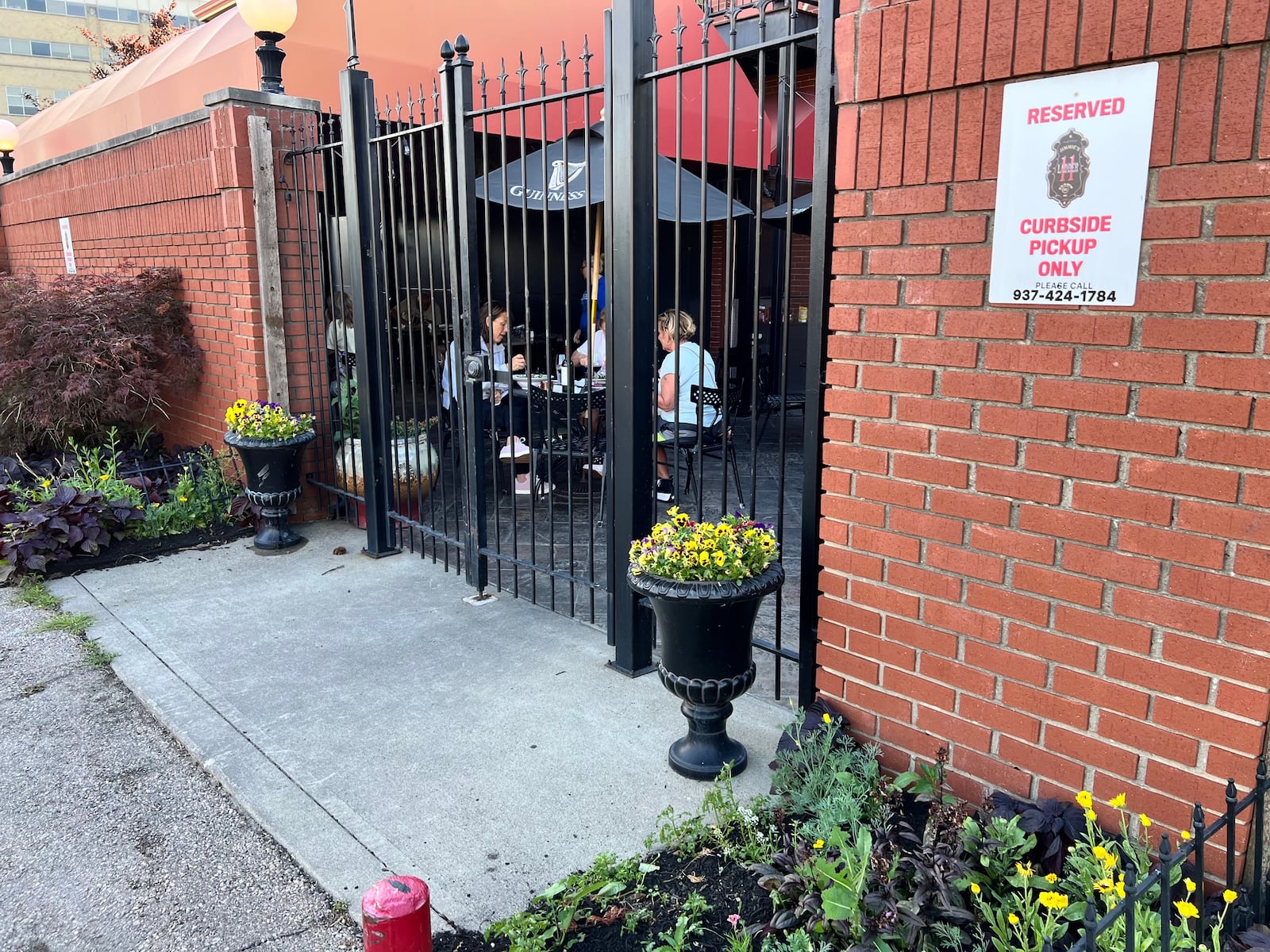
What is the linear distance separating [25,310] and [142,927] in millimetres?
5834

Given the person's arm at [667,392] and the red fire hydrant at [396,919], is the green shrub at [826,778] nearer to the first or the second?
the red fire hydrant at [396,919]

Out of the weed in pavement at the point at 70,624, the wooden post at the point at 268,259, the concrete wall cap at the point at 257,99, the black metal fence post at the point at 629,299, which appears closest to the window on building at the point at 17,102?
the concrete wall cap at the point at 257,99

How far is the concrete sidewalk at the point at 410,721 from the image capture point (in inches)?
107

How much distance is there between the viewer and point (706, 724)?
3.04 m

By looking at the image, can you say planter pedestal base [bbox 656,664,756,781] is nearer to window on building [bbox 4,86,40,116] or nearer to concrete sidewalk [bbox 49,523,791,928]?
concrete sidewalk [bbox 49,523,791,928]

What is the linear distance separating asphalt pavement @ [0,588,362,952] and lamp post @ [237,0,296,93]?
166 inches

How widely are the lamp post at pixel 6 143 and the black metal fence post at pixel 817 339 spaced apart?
1339cm

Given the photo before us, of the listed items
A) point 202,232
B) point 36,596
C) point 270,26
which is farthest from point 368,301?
point 36,596

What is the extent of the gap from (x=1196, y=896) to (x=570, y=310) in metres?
3.19

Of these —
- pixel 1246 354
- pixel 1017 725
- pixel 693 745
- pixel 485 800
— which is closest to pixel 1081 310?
pixel 1246 354

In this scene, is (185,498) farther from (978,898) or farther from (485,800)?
(978,898)

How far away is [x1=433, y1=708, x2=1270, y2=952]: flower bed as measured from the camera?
1.97 metres

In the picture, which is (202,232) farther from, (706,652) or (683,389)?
(706,652)

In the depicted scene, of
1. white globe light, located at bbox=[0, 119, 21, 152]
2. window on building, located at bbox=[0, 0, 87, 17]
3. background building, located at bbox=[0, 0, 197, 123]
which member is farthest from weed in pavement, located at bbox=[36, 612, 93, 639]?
window on building, located at bbox=[0, 0, 87, 17]
